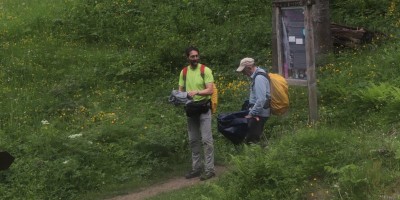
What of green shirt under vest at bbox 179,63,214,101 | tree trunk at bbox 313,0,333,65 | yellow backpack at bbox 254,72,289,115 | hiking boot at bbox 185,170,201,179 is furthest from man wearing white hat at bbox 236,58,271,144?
tree trunk at bbox 313,0,333,65

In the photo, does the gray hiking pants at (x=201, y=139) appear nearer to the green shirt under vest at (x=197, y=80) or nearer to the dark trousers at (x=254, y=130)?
the green shirt under vest at (x=197, y=80)

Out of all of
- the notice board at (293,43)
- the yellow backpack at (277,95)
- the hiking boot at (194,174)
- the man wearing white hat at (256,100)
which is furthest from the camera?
the notice board at (293,43)

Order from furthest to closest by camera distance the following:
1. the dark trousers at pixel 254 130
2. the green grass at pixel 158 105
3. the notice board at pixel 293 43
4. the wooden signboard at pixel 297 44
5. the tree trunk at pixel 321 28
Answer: the tree trunk at pixel 321 28
the notice board at pixel 293 43
the wooden signboard at pixel 297 44
the dark trousers at pixel 254 130
the green grass at pixel 158 105

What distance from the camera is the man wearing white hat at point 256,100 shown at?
8.69 metres

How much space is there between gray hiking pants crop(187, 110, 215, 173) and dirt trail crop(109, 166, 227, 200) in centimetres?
24

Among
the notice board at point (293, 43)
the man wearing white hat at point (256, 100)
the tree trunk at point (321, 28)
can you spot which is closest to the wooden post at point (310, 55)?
the notice board at point (293, 43)

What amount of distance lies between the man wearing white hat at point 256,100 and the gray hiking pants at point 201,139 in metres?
0.63

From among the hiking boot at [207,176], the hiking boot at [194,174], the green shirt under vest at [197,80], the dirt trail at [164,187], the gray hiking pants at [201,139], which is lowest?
the dirt trail at [164,187]

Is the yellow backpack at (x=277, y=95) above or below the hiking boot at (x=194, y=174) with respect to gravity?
above

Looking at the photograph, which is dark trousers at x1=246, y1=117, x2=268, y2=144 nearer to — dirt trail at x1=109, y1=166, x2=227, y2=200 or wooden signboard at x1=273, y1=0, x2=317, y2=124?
dirt trail at x1=109, y1=166, x2=227, y2=200

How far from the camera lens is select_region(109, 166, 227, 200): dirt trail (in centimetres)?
927

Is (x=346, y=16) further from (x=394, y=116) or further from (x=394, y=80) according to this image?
(x=394, y=116)

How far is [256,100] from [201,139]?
130 centimetres

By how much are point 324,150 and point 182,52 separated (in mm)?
8833
